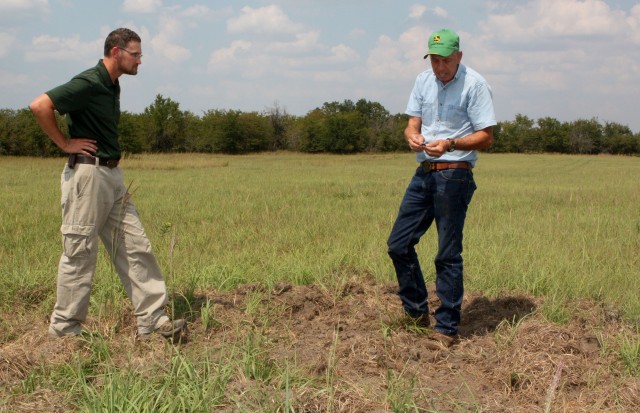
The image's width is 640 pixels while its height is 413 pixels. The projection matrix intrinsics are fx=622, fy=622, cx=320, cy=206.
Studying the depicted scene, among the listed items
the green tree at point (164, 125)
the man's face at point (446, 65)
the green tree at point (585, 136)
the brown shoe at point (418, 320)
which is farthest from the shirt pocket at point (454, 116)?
the green tree at point (585, 136)

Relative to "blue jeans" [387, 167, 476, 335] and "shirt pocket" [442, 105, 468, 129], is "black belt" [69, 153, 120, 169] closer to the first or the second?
"blue jeans" [387, 167, 476, 335]

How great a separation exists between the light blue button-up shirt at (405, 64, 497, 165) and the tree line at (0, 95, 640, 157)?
48.4 meters

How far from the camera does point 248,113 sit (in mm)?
75938

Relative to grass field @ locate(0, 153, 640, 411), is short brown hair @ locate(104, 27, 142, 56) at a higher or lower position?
higher

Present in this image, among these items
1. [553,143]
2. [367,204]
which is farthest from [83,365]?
[553,143]

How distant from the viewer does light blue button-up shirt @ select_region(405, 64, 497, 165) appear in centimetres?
420

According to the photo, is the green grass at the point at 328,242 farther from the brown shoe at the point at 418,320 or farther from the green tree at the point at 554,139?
the green tree at the point at 554,139

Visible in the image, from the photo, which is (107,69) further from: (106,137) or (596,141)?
(596,141)

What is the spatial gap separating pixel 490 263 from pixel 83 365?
13.8 feet

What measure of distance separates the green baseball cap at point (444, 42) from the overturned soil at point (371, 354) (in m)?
1.88

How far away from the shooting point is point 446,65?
414 centimetres

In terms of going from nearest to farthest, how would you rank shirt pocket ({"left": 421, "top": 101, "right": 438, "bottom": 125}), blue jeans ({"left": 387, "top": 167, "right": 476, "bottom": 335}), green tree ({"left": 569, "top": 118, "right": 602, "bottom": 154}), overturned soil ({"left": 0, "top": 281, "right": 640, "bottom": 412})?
overturned soil ({"left": 0, "top": 281, "right": 640, "bottom": 412}) → blue jeans ({"left": 387, "top": 167, "right": 476, "bottom": 335}) → shirt pocket ({"left": 421, "top": 101, "right": 438, "bottom": 125}) → green tree ({"left": 569, "top": 118, "right": 602, "bottom": 154})

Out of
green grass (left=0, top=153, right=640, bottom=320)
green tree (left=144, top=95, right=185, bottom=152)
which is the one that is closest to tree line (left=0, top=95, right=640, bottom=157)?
green tree (left=144, top=95, right=185, bottom=152)

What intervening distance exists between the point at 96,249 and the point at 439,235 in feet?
7.75
